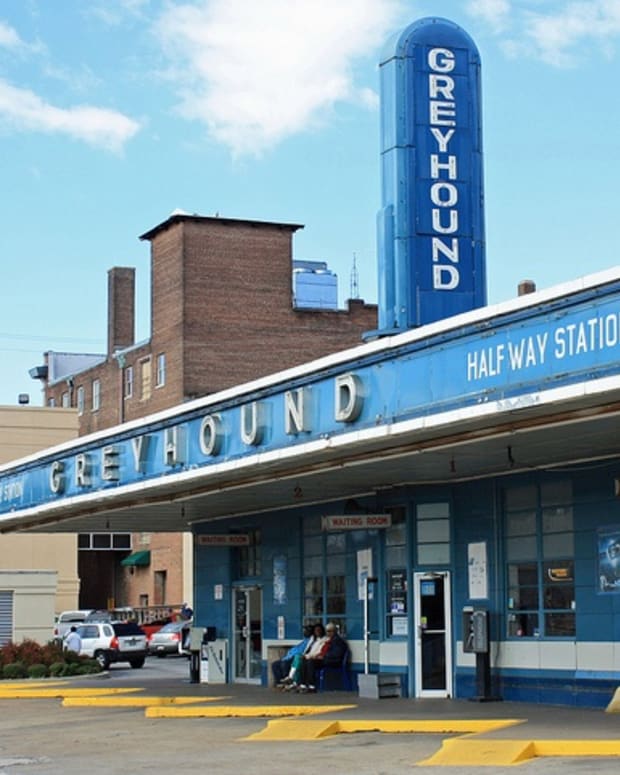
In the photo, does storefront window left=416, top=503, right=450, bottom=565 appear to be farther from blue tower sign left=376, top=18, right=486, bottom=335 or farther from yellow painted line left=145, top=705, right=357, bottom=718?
blue tower sign left=376, top=18, right=486, bottom=335

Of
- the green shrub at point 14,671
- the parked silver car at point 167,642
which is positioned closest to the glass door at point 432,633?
the green shrub at point 14,671

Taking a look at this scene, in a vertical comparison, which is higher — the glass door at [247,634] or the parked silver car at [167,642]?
the glass door at [247,634]

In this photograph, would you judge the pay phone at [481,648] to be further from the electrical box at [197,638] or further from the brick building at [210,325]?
the brick building at [210,325]

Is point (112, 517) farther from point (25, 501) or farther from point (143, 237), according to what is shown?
point (143, 237)

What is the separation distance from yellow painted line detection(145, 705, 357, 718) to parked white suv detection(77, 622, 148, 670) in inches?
839

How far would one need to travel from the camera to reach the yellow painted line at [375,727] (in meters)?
18.5

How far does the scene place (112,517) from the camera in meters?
31.8

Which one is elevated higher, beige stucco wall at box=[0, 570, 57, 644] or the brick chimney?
the brick chimney

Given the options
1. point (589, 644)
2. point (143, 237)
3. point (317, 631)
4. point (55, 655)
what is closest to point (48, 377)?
point (143, 237)

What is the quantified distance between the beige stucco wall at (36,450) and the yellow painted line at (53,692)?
19991 mm

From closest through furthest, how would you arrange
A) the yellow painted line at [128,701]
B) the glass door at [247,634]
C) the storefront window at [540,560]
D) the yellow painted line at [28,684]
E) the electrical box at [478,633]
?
the storefront window at [540,560] → the electrical box at [478,633] → the yellow painted line at [128,701] → the glass door at [247,634] → the yellow painted line at [28,684]

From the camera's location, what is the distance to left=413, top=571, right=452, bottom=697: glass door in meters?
23.8

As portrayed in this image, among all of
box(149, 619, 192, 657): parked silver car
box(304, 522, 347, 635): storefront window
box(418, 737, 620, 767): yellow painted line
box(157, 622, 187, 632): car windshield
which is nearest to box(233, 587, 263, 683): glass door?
box(304, 522, 347, 635): storefront window

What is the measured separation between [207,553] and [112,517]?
7.21 ft
